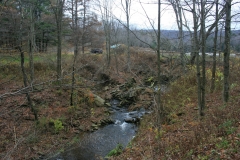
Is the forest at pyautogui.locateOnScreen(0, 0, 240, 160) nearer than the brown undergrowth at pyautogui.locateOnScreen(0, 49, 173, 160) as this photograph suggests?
Yes

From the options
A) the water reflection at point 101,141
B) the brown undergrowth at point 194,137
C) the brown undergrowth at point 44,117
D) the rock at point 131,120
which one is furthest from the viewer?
the rock at point 131,120

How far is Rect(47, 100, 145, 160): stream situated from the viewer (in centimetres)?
830

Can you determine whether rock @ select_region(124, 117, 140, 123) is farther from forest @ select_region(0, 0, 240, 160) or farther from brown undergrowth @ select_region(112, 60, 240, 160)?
brown undergrowth @ select_region(112, 60, 240, 160)

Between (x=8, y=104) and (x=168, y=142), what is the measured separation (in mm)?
9456

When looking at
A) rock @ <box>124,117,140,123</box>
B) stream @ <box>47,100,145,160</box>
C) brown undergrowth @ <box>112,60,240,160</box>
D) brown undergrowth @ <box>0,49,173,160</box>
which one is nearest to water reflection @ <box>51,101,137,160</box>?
stream @ <box>47,100,145,160</box>

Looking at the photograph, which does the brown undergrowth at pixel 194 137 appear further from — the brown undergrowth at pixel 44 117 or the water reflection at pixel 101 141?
the brown undergrowth at pixel 44 117

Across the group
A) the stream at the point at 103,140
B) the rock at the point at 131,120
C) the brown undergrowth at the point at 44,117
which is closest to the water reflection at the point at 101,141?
the stream at the point at 103,140

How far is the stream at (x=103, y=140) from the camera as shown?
8305mm

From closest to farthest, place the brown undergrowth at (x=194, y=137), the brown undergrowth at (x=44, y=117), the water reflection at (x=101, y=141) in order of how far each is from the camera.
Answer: the brown undergrowth at (x=194, y=137) → the water reflection at (x=101, y=141) → the brown undergrowth at (x=44, y=117)

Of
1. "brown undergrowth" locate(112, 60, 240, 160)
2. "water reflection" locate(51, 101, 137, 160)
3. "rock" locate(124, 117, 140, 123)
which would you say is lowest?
"water reflection" locate(51, 101, 137, 160)

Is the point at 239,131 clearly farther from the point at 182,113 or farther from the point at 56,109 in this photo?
the point at 56,109

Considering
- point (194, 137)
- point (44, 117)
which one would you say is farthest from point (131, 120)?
point (194, 137)

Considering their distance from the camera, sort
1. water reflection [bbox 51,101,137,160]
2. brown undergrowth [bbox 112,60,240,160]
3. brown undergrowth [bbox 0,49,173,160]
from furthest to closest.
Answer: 1. brown undergrowth [bbox 0,49,173,160]
2. water reflection [bbox 51,101,137,160]
3. brown undergrowth [bbox 112,60,240,160]

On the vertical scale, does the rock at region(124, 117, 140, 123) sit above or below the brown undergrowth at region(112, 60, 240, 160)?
below
